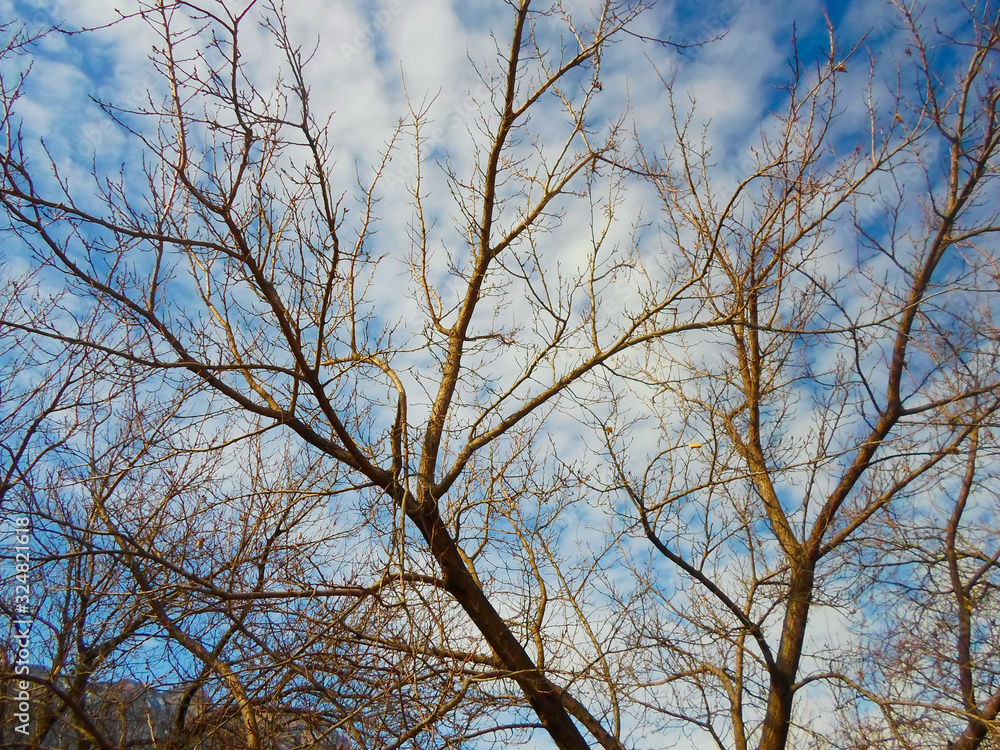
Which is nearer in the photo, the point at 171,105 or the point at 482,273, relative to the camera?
the point at 171,105

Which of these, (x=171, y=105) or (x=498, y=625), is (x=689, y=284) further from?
(x=171, y=105)

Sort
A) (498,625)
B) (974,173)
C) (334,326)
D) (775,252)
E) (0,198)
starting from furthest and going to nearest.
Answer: (974,173) → (775,252) → (498,625) → (334,326) → (0,198)

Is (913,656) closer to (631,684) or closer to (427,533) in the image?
(631,684)

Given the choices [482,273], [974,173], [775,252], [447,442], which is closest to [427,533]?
[447,442]

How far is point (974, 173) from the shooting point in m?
7.90

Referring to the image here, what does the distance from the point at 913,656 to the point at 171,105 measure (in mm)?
9103

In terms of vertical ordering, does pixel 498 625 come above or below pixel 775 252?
below

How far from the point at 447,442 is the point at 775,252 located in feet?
11.0

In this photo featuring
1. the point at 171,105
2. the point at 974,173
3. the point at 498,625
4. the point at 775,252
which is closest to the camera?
the point at 171,105

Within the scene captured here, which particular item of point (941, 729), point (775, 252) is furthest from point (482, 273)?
point (941, 729)

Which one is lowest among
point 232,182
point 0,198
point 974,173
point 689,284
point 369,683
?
point 369,683

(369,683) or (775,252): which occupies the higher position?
(775,252)

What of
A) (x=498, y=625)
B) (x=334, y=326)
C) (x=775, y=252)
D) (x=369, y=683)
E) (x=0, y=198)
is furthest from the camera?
(x=775, y=252)

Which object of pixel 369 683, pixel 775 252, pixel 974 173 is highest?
pixel 974 173
